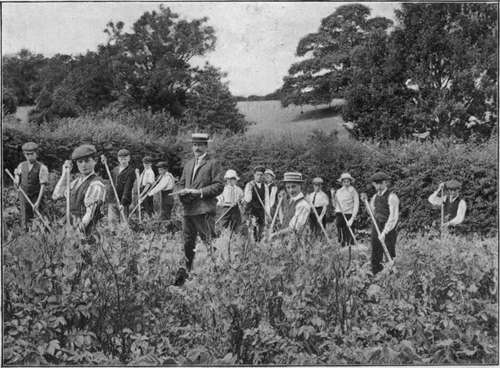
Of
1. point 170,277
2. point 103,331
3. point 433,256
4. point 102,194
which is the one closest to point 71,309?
point 103,331

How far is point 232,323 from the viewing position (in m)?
5.40

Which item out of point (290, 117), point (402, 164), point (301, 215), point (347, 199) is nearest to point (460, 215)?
point (402, 164)

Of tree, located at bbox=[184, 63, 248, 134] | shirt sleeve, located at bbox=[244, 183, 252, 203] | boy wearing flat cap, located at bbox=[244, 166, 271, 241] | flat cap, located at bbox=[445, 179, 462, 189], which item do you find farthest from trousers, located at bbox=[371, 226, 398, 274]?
tree, located at bbox=[184, 63, 248, 134]

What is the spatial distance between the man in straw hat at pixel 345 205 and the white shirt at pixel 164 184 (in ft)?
6.87

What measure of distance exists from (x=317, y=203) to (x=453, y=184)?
5.41 ft

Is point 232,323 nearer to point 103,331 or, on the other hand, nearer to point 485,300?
point 103,331

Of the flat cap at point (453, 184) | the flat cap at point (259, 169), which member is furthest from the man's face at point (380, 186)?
the flat cap at point (259, 169)

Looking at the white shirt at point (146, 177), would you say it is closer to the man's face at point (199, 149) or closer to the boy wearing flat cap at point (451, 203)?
the man's face at point (199, 149)

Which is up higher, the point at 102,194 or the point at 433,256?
the point at 102,194

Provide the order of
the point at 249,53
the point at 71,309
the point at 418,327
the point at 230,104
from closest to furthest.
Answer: the point at 71,309 < the point at 418,327 < the point at 249,53 < the point at 230,104

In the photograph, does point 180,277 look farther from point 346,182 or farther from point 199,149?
point 346,182

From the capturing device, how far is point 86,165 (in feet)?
23.8

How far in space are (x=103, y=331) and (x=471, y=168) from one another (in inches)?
178

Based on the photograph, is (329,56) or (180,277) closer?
(180,277)
